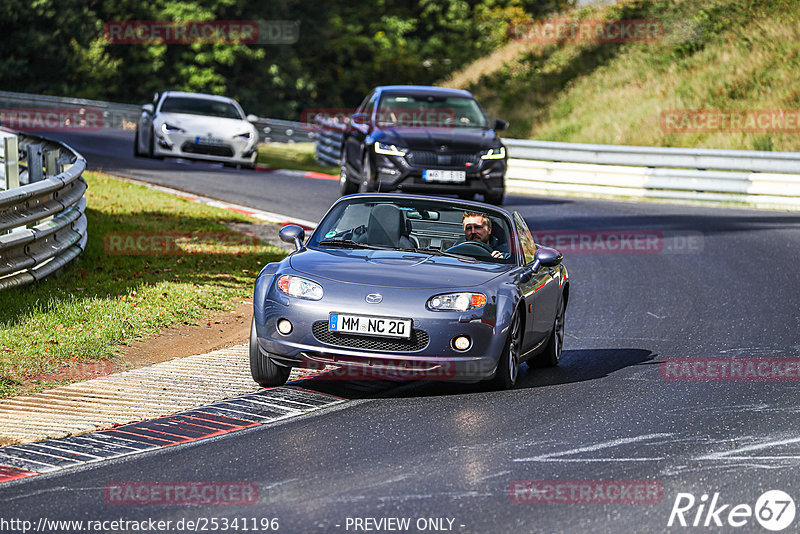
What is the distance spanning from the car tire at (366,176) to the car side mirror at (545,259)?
31.5 ft

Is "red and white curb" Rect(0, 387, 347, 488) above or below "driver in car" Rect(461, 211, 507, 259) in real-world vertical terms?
below

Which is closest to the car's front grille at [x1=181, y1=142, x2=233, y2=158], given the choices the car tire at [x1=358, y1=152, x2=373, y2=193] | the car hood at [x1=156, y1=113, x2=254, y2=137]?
the car hood at [x1=156, y1=113, x2=254, y2=137]

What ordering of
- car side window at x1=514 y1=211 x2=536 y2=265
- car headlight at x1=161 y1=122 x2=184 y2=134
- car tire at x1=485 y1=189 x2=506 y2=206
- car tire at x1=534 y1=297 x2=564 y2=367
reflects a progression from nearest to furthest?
car side window at x1=514 y1=211 x2=536 y2=265 < car tire at x1=534 y1=297 x2=564 y2=367 < car tire at x1=485 y1=189 x2=506 y2=206 < car headlight at x1=161 y1=122 x2=184 y2=134

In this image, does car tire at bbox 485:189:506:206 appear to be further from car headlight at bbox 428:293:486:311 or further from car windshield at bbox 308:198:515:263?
car headlight at bbox 428:293:486:311

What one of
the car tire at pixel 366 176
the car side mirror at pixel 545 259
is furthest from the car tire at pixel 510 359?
the car tire at pixel 366 176

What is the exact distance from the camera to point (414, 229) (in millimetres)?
9477

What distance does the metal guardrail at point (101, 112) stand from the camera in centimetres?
4247

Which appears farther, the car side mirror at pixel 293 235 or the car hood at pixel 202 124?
the car hood at pixel 202 124

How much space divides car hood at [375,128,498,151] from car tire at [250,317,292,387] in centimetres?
1037

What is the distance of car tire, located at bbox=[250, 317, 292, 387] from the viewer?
324 inches

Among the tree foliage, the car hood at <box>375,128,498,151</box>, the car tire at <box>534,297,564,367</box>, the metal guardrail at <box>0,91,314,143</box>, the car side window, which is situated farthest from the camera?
the tree foliage

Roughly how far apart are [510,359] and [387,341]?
3.22 feet

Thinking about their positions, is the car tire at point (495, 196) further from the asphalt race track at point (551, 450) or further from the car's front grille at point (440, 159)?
the asphalt race track at point (551, 450)

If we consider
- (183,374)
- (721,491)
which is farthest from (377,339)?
(721,491)
